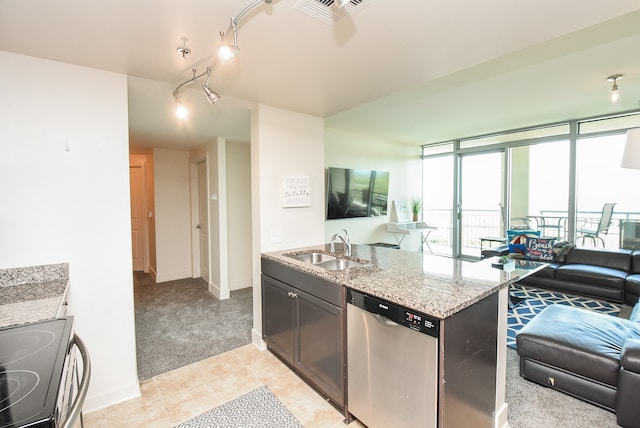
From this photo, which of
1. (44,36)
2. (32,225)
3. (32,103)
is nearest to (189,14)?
(44,36)

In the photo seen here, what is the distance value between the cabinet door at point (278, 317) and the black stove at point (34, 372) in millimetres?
1415

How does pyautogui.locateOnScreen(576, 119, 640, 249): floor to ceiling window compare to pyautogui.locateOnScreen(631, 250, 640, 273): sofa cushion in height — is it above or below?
above

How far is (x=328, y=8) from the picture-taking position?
142 cm

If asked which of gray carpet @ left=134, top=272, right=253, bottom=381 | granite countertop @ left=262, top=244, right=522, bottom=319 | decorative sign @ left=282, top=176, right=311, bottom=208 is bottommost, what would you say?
gray carpet @ left=134, top=272, right=253, bottom=381

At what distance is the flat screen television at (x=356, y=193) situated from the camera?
15.9 feet

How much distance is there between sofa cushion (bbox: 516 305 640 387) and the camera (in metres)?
1.89

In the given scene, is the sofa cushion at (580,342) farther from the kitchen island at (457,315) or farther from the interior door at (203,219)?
the interior door at (203,219)

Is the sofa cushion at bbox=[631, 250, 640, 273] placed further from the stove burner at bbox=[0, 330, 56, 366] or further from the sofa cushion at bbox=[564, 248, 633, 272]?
the stove burner at bbox=[0, 330, 56, 366]

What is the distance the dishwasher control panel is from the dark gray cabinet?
173 millimetres

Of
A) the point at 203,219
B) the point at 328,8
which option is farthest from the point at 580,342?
the point at 203,219

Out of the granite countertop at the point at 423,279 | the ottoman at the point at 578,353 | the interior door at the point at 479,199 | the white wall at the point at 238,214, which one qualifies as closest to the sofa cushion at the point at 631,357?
the ottoman at the point at 578,353

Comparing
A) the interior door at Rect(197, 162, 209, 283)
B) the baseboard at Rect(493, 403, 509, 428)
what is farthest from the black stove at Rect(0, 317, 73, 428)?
the interior door at Rect(197, 162, 209, 283)

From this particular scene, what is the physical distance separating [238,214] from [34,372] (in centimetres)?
390

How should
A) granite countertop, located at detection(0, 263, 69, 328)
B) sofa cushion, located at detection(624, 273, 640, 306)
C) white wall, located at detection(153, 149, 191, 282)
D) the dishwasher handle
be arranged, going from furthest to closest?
white wall, located at detection(153, 149, 191, 282) < sofa cushion, located at detection(624, 273, 640, 306) < the dishwasher handle < granite countertop, located at detection(0, 263, 69, 328)
